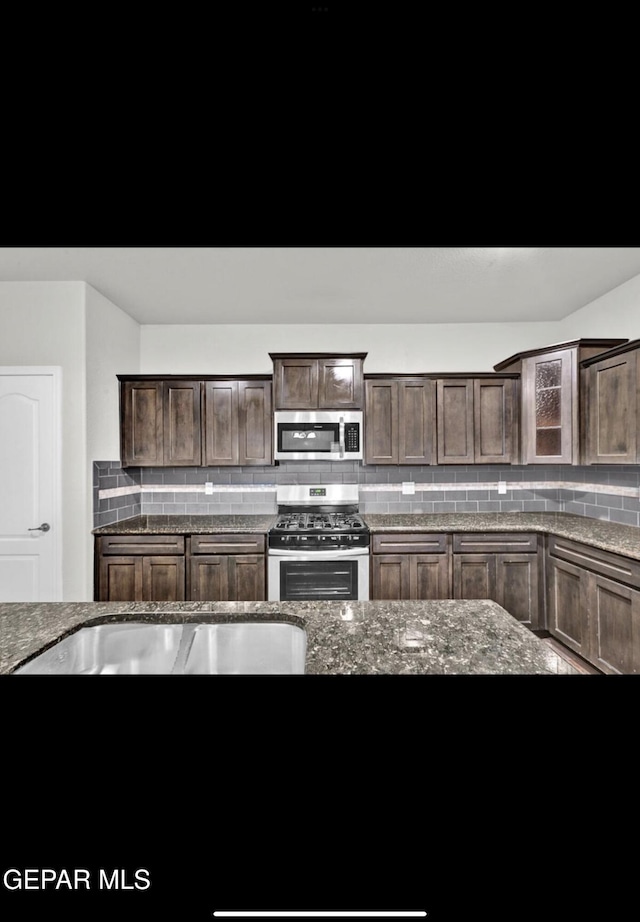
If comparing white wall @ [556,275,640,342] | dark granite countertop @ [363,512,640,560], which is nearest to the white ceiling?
white wall @ [556,275,640,342]

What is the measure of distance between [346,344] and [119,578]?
265 cm

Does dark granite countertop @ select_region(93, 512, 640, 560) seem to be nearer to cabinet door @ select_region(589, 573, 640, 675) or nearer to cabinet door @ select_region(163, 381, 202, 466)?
cabinet door @ select_region(589, 573, 640, 675)

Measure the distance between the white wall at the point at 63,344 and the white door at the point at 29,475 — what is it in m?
0.06

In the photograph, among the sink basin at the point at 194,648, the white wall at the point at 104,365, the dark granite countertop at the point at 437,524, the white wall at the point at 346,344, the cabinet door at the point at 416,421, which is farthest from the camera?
the white wall at the point at 346,344

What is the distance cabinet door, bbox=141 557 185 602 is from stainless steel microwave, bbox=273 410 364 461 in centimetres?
111

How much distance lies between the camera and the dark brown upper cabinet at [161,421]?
346 cm

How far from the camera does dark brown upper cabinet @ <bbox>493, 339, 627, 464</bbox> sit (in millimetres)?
3002

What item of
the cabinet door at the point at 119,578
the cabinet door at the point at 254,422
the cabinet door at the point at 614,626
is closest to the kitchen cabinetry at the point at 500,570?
the cabinet door at the point at 614,626

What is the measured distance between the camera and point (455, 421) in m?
3.51

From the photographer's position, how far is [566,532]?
285 cm

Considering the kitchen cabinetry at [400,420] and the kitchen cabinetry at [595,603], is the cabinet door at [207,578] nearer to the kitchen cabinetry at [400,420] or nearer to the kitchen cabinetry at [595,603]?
the kitchen cabinetry at [400,420]
